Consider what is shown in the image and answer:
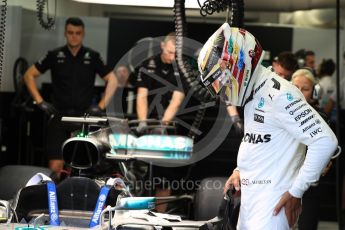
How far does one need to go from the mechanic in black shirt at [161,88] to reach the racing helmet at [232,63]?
354cm

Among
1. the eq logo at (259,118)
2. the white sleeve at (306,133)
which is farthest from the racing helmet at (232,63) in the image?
the white sleeve at (306,133)

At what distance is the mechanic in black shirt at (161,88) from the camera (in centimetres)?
758

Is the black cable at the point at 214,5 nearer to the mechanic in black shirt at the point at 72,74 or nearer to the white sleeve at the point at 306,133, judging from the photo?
the white sleeve at the point at 306,133

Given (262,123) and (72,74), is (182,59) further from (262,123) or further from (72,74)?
(262,123)

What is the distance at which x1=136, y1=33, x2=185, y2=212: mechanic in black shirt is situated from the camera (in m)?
7.58

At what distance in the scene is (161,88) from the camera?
7.86 m

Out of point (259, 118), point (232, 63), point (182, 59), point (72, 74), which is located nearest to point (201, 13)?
point (182, 59)

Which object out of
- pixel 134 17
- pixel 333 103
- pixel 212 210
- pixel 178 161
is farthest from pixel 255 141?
pixel 134 17

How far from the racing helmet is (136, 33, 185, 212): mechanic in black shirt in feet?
11.6

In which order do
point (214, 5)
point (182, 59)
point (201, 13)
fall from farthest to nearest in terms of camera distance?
point (182, 59)
point (214, 5)
point (201, 13)

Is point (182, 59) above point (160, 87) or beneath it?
above

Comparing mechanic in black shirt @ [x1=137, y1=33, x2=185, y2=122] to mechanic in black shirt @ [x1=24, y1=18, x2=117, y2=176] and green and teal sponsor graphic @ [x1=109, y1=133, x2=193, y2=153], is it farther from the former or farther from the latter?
green and teal sponsor graphic @ [x1=109, y1=133, x2=193, y2=153]

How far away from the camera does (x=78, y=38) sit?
754 centimetres

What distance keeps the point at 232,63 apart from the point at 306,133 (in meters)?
0.53
